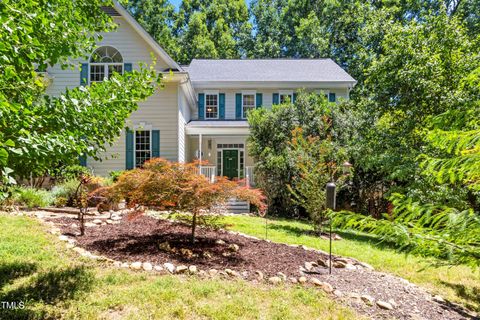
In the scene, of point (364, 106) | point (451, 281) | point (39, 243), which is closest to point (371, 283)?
point (451, 281)

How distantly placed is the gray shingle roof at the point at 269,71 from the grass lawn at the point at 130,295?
45.9 ft

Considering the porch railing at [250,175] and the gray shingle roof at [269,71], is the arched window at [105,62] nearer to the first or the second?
the gray shingle roof at [269,71]

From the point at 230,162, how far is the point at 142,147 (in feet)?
17.5

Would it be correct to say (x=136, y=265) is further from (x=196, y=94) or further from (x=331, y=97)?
(x=331, y=97)

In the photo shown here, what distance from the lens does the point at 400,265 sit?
637cm

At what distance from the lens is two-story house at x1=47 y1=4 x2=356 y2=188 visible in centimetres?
1324

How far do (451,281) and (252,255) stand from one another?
3631 mm

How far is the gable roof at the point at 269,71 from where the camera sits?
17531mm

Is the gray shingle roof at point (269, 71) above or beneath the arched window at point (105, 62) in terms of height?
above

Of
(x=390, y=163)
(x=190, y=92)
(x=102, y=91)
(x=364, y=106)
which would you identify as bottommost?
(x=390, y=163)

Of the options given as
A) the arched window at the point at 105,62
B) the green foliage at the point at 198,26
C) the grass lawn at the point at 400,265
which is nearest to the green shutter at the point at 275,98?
the arched window at the point at 105,62

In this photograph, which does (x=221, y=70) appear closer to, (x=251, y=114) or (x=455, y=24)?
(x=251, y=114)

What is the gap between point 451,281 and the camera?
5734 millimetres

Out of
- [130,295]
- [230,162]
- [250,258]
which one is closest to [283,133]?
[230,162]
